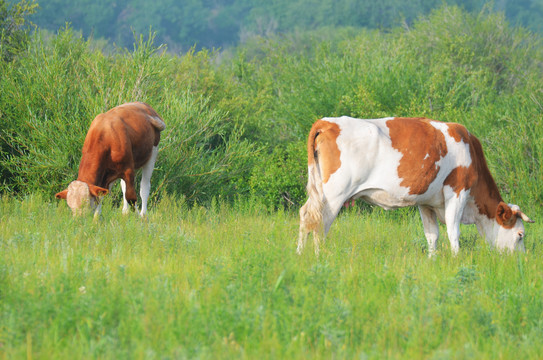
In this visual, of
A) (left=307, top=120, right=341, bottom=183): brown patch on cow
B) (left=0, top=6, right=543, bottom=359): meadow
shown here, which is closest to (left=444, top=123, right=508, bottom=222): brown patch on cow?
(left=0, top=6, right=543, bottom=359): meadow

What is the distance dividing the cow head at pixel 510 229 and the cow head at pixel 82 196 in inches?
178

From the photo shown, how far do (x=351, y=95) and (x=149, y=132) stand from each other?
6654mm

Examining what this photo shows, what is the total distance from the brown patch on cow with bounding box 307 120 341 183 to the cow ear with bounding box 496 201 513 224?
6.71ft

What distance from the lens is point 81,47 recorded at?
41.5 ft

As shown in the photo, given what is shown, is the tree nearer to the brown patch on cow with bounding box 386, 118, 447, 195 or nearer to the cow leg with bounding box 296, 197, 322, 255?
the cow leg with bounding box 296, 197, 322, 255

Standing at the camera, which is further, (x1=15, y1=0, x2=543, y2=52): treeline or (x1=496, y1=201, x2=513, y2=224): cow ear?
(x1=15, y1=0, x2=543, y2=52): treeline

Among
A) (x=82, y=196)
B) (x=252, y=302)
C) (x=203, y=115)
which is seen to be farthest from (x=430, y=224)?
(x=203, y=115)

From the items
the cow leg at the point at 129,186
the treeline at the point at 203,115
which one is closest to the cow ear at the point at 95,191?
the cow leg at the point at 129,186

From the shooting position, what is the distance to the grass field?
3684mm

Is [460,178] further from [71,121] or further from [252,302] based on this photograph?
[71,121]

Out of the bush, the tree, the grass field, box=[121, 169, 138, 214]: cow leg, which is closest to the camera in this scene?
the grass field

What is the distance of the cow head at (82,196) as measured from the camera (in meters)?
7.23

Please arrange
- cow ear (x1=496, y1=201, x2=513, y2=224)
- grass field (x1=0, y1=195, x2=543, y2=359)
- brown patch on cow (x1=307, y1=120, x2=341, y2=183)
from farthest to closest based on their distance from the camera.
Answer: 1. cow ear (x1=496, y1=201, x2=513, y2=224)
2. brown patch on cow (x1=307, y1=120, x2=341, y2=183)
3. grass field (x1=0, y1=195, x2=543, y2=359)

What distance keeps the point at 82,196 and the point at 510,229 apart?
4920mm
